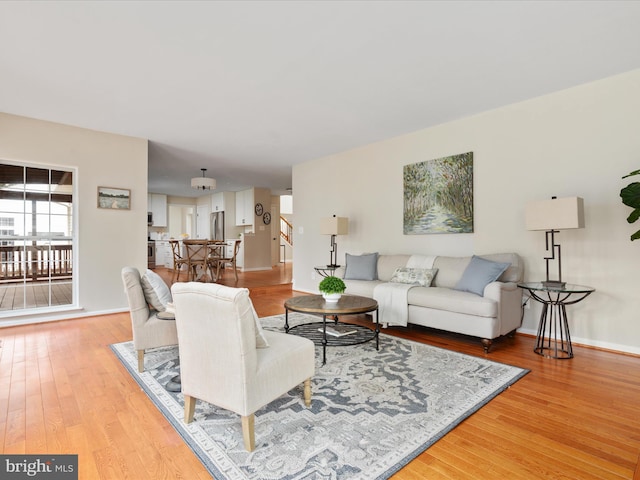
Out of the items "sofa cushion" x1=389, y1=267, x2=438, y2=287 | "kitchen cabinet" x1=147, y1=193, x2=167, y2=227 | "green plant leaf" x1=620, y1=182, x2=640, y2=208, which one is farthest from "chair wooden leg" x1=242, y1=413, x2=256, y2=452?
"kitchen cabinet" x1=147, y1=193, x2=167, y2=227

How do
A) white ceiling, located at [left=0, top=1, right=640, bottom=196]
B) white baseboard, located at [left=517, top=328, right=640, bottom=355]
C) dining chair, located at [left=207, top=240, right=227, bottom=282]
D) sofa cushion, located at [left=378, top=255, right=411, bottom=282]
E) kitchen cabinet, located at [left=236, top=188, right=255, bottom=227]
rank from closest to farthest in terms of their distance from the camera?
white ceiling, located at [left=0, top=1, right=640, bottom=196] → white baseboard, located at [left=517, top=328, right=640, bottom=355] → sofa cushion, located at [left=378, top=255, right=411, bottom=282] → dining chair, located at [left=207, top=240, right=227, bottom=282] → kitchen cabinet, located at [left=236, top=188, right=255, bottom=227]

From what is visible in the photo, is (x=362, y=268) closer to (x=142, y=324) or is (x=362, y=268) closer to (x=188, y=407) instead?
(x=142, y=324)

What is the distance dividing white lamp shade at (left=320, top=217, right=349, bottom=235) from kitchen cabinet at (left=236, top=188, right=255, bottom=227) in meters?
4.86

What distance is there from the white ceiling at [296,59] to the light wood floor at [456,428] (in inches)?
104

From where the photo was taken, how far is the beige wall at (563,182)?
3.23 metres

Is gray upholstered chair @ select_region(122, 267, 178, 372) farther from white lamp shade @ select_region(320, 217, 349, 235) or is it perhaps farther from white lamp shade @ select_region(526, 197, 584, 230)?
white lamp shade @ select_region(526, 197, 584, 230)

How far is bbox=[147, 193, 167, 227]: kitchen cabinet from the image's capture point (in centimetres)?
1114

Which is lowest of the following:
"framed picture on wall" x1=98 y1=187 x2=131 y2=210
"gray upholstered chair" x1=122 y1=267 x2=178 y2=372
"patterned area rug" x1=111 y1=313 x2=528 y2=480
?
"patterned area rug" x1=111 y1=313 x2=528 y2=480

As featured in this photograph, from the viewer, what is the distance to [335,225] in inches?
213

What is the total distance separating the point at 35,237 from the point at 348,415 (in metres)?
4.88

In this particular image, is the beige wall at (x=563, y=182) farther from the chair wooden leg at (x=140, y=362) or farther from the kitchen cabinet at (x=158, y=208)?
the kitchen cabinet at (x=158, y=208)

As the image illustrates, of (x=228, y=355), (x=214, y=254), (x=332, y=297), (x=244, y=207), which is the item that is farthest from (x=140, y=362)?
(x=244, y=207)

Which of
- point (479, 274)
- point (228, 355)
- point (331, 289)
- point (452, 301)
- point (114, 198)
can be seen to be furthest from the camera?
point (114, 198)

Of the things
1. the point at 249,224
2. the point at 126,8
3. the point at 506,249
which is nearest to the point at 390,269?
the point at 506,249
